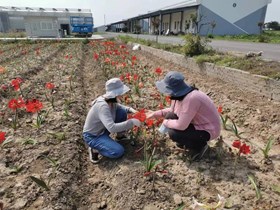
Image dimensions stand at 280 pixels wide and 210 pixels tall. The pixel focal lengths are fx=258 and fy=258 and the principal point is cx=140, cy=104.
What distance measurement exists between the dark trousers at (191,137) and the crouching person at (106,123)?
54 cm

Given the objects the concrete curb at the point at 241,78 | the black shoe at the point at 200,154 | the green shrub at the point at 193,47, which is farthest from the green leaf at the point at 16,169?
the green shrub at the point at 193,47

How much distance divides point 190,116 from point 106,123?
1.07m

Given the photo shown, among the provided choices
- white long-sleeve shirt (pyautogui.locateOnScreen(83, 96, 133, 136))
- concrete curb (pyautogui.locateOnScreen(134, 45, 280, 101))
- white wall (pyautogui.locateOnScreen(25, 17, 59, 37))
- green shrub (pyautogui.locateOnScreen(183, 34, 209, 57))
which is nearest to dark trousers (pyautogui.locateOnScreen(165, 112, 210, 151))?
white long-sleeve shirt (pyautogui.locateOnScreen(83, 96, 133, 136))

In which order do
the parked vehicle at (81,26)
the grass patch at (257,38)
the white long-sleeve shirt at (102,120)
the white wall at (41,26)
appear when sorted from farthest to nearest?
the white wall at (41,26) → the parked vehicle at (81,26) → the grass patch at (257,38) → the white long-sleeve shirt at (102,120)

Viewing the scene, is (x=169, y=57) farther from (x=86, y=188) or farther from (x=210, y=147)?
(x=86, y=188)

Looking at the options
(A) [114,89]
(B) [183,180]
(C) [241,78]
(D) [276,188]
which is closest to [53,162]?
(A) [114,89]

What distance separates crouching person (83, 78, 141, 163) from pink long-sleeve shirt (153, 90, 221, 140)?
0.58 meters

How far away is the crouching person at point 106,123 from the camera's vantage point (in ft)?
11.0

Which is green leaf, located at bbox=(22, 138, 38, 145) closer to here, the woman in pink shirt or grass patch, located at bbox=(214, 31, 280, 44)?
the woman in pink shirt

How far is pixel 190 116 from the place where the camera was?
316cm

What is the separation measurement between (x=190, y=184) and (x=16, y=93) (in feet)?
16.6

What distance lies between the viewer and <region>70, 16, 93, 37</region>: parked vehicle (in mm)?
35938

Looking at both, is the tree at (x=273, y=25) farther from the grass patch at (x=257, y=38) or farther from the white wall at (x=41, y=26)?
the white wall at (x=41, y=26)

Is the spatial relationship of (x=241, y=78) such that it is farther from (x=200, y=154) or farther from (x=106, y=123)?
(x=106, y=123)
